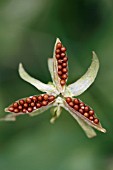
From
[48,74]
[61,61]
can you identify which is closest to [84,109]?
[61,61]

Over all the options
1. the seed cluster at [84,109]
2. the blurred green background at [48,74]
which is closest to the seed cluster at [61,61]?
the seed cluster at [84,109]

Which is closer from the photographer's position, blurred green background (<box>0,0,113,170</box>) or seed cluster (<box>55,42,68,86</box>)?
seed cluster (<box>55,42,68,86</box>)

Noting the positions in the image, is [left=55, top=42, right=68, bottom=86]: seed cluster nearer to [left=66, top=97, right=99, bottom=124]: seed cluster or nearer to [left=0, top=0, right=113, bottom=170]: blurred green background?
[left=66, top=97, right=99, bottom=124]: seed cluster

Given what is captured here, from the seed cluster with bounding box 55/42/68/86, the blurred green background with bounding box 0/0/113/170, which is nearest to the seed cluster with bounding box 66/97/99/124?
the seed cluster with bounding box 55/42/68/86

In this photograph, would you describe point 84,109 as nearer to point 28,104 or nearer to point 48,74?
point 28,104

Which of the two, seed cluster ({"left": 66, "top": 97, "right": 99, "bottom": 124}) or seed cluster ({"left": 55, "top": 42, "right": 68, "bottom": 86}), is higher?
seed cluster ({"left": 55, "top": 42, "right": 68, "bottom": 86})

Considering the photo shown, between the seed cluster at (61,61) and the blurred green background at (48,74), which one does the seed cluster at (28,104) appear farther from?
the blurred green background at (48,74)

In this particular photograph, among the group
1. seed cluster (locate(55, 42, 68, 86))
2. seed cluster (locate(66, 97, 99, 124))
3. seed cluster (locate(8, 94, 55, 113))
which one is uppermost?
seed cluster (locate(55, 42, 68, 86))
